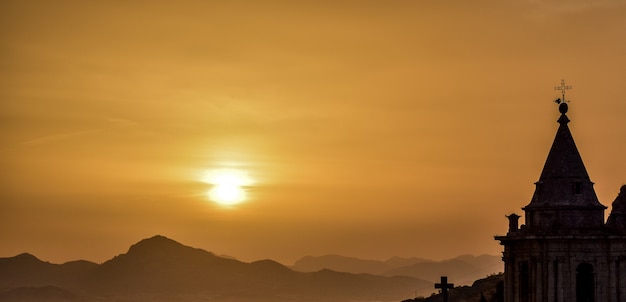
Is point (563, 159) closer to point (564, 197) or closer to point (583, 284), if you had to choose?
point (564, 197)

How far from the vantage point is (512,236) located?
7200 centimetres

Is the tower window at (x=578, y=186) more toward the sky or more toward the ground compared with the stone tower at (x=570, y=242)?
more toward the sky

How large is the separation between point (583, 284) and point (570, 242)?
90.7 inches

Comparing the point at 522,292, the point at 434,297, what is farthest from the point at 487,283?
the point at 522,292

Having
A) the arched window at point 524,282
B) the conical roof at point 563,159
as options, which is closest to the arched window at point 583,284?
the arched window at point 524,282

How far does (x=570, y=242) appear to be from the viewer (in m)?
70.2

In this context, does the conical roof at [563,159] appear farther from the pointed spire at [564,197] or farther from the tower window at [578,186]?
the tower window at [578,186]

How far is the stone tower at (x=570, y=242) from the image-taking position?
70.1 metres

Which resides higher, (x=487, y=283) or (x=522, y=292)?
(x=487, y=283)

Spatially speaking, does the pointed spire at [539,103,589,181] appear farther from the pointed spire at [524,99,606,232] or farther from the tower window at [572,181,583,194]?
the tower window at [572,181,583,194]

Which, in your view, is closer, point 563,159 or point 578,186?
point 578,186

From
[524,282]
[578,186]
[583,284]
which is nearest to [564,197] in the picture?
[578,186]

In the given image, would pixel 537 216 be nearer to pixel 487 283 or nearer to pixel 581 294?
pixel 581 294

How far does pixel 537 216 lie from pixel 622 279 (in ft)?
16.8
